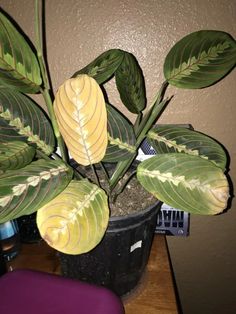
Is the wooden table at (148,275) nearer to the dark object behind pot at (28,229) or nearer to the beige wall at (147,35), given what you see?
the dark object behind pot at (28,229)

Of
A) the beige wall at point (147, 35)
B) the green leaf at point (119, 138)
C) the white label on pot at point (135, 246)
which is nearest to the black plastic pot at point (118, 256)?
the white label on pot at point (135, 246)

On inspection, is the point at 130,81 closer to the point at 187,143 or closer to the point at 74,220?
the point at 187,143

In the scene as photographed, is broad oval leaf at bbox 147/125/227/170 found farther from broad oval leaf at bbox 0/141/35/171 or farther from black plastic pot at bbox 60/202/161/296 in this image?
broad oval leaf at bbox 0/141/35/171

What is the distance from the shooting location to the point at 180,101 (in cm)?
73

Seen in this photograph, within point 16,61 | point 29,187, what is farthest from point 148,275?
point 16,61

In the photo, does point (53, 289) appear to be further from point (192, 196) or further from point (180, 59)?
point (180, 59)

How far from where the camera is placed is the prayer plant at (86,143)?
342 millimetres

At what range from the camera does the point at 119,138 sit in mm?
449

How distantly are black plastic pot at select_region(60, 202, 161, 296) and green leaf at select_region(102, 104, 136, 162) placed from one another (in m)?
0.10

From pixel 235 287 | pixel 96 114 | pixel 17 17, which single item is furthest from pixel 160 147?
pixel 235 287

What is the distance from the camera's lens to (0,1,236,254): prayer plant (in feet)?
1.12

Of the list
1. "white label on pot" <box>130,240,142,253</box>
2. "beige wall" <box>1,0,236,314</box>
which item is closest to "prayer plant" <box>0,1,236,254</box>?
"white label on pot" <box>130,240,142,253</box>

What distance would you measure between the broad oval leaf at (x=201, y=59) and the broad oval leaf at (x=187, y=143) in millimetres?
82

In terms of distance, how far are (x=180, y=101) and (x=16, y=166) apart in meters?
0.49
